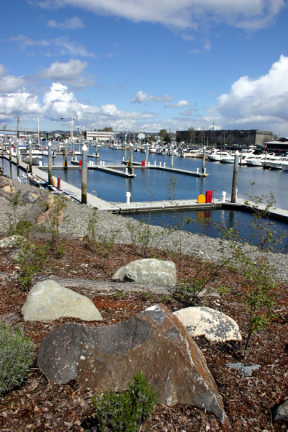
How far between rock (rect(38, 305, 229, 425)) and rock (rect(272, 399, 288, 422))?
503mm

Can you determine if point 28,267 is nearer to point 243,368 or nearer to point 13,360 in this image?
point 13,360

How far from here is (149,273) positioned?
6574 mm

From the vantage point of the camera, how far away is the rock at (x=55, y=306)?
4.55 meters

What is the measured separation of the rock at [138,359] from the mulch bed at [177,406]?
111mm

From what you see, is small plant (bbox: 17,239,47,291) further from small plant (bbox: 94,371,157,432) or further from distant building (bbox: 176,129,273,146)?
distant building (bbox: 176,129,273,146)

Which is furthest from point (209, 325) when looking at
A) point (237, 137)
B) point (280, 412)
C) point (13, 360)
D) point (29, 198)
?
point (237, 137)

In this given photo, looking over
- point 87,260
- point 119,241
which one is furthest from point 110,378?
point 119,241

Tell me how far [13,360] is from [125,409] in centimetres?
138

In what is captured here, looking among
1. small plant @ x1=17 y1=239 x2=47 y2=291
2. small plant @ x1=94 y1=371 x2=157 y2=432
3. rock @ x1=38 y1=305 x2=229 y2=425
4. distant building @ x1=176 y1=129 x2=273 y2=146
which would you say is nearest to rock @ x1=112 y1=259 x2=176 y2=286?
small plant @ x1=17 y1=239 x2=47 y2=291

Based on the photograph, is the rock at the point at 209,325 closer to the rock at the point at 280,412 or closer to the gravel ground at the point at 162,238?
the rock at the point at 280,412

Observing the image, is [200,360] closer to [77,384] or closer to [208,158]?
[77,384]

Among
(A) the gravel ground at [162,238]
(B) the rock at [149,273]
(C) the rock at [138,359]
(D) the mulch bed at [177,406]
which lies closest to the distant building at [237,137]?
(A) the gravel ground at [162,238]

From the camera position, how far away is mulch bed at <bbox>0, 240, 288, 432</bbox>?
2.84 meters

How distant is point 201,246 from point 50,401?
9.20 metres
